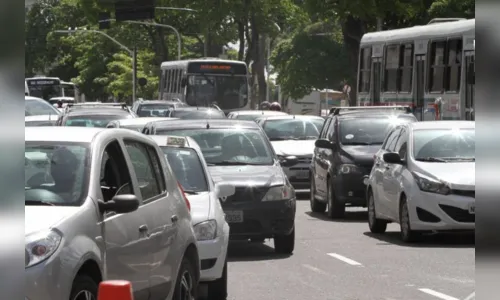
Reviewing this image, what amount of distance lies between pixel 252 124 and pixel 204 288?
547 centimetres

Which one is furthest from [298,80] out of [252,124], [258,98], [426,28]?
[252,124]

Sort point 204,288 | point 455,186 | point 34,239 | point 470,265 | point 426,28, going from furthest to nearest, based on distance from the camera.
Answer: point 426,28
point 455,186
point 470,265
point 204,288
point 34,239

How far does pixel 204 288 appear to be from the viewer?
33.7ft

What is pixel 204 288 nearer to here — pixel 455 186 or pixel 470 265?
pixel 470 265

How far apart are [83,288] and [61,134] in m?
1.47

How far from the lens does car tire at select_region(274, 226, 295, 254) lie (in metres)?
14.4

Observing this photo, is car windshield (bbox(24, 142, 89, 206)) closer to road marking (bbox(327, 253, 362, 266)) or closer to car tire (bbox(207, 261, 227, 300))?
→ car tire (bbox(207, 261, 227, 300))

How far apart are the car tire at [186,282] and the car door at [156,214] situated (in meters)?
0.16

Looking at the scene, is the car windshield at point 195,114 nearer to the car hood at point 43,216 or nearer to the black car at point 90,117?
the black car at point 90,117

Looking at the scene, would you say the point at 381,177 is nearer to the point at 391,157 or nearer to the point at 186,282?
the point at 391,157

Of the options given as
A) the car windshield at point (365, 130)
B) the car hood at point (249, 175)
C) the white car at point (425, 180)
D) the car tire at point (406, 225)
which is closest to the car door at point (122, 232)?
the car hood at point (249, 175)

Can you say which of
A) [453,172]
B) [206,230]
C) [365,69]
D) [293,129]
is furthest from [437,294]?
[365,69]

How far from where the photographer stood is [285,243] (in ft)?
47.3

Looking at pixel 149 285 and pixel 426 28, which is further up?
pixel 426 28
